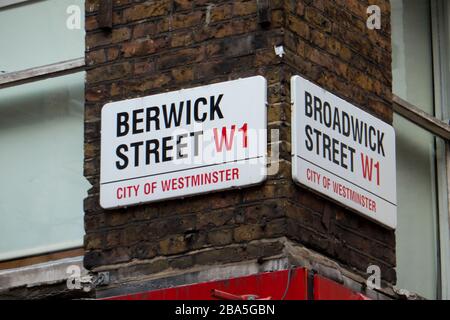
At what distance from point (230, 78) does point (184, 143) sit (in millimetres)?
460

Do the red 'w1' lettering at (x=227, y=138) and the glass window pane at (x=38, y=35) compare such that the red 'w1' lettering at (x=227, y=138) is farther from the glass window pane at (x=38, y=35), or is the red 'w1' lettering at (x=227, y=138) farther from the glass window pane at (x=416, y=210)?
the glass window pane at (x=416, y=210)

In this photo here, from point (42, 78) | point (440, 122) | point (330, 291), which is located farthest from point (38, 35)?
point (330, 291)

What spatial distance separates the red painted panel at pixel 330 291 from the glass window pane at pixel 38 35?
8.31 feet

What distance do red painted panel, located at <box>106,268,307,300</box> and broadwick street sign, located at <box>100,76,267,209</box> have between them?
61 centimetres

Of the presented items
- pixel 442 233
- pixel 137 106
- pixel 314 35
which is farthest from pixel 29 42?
pixel 442 233

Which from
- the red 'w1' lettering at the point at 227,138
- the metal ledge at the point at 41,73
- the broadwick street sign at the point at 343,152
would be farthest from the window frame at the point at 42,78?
the broadwick street sign at the point at 343,152

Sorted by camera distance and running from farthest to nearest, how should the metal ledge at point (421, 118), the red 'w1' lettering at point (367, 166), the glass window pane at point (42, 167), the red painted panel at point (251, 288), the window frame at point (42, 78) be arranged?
the metal ledge at point (421, 118) → the glass window pane at point (42, 167) → the window frame at point (42, 78) → the red 'w1' lettering at point (367, 166) → the red painted panel at point (251, 288)

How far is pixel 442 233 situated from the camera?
1166 cm

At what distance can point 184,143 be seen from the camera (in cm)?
1028

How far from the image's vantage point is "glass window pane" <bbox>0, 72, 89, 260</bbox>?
10961 mm

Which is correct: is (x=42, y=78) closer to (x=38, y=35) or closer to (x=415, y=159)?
(x=38, y=35)

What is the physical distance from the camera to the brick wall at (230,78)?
1007 centimetres
